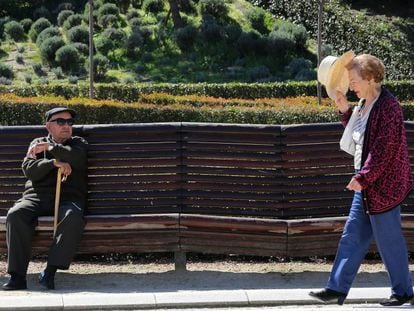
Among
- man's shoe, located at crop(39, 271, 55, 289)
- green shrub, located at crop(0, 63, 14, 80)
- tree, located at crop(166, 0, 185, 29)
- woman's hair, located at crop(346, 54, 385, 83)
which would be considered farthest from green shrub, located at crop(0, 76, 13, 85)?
woman's hair, located at crop(346, 54, 385, 83)

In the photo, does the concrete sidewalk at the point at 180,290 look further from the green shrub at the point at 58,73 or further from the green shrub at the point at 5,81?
the green shrub at the point at 58,73

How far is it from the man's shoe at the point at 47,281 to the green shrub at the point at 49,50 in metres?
21.8

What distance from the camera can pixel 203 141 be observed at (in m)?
7.54

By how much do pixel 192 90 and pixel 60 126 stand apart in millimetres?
15503

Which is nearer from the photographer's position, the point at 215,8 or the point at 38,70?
the point at 38,70

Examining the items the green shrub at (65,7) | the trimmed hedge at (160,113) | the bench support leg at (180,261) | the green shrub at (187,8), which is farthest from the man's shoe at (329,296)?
the green shrub at (65,7)

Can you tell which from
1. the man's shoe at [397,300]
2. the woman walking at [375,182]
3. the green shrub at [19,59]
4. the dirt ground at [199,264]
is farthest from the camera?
the green shrub at [19,59]

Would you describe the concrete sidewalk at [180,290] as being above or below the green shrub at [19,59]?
above

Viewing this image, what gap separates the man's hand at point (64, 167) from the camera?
23.2 feet

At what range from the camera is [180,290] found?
6871 millimetres

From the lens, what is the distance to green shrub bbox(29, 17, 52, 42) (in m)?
30.7

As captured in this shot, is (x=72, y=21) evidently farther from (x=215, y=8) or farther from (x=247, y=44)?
(x=247, y=44)

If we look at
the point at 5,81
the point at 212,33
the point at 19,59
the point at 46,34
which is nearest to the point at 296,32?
the point at 212,33

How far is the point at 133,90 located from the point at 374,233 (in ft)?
51.2
